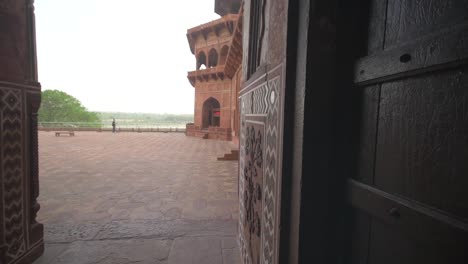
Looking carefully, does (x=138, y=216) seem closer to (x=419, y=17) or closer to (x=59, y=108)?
(x=419, y=17)

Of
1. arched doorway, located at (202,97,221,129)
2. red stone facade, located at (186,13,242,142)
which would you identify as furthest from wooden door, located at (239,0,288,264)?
arched doorway, located at (202,97,221,129)

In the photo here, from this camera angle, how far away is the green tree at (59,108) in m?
38.8

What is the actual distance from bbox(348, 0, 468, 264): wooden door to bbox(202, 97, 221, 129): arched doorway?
20670mm

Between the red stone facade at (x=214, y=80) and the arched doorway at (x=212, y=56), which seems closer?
the red stone facade at (x=214, y=80)

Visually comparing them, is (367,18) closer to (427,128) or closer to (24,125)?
(427,128)

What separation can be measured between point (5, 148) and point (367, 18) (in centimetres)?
302

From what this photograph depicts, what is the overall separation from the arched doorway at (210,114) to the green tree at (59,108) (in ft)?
102

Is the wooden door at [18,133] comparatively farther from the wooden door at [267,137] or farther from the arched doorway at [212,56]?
the arched doorway at [212,56]

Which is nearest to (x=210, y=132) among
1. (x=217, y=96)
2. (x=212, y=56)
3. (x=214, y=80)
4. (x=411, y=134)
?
(x=217, y=96)

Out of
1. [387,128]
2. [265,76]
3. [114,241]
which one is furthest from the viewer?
[114,241]

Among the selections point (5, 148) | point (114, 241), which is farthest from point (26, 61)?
point (114, 241)

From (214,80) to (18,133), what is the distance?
18.2 m

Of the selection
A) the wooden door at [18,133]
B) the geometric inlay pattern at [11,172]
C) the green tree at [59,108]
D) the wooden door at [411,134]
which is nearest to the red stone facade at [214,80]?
the wooden door at [18,133]

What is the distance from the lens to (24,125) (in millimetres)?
2469
